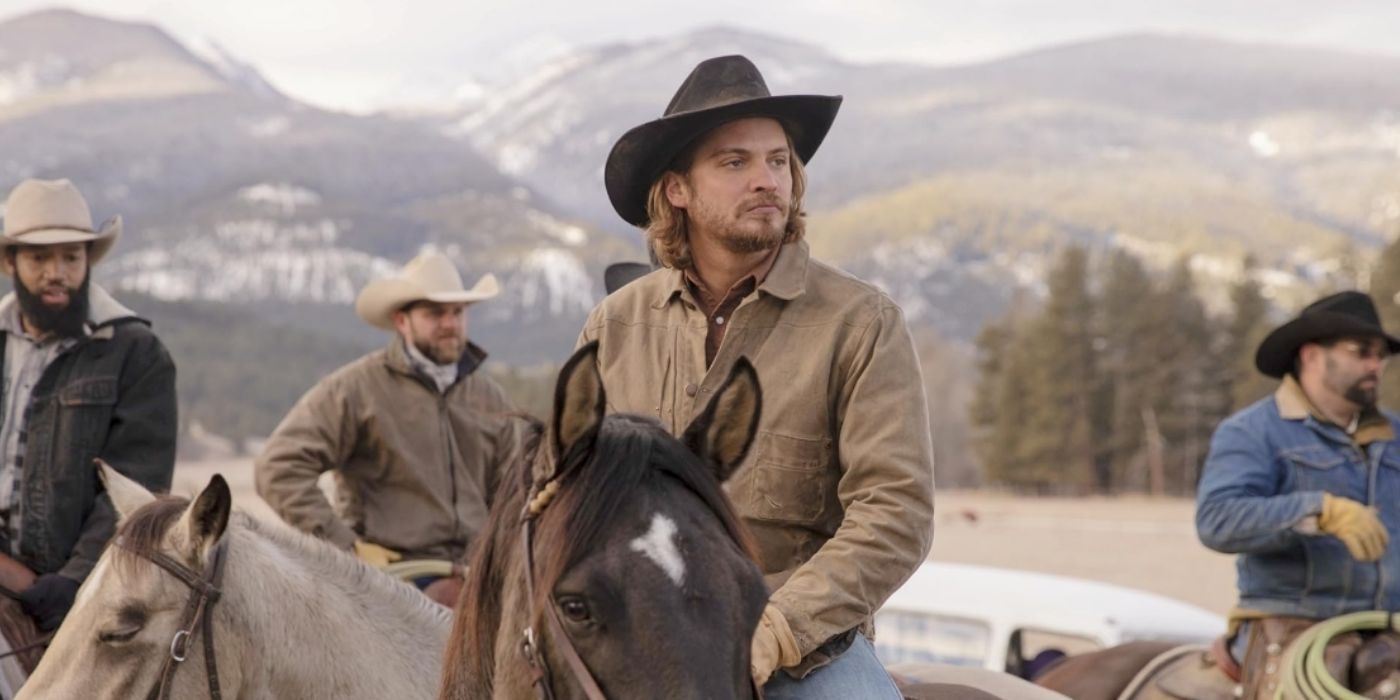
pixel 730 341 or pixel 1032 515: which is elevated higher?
pixel 730 341

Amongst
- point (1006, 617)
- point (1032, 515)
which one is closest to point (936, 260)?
point (1032, 515)

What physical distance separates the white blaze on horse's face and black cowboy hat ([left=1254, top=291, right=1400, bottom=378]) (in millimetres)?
4677

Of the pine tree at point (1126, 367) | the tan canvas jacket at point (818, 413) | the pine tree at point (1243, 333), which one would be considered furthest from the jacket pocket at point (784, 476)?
the pine tree at point (1126, 367)

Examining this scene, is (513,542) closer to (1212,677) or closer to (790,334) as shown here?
(790,334)

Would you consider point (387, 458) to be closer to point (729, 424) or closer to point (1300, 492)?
point (1300, 492)

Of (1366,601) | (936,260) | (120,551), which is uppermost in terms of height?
(120,551)

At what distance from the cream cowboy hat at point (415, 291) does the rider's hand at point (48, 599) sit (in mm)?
3091

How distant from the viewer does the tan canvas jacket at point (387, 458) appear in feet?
25.2

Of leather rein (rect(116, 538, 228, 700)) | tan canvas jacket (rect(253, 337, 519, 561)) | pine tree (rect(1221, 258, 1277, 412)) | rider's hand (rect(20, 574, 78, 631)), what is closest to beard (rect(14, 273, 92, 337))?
rider's hand (rect(20, 574, 78, 631))

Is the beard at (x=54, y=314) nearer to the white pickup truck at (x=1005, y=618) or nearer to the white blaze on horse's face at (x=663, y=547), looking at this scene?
the white blaze on horse's face at (x=663, y=547)

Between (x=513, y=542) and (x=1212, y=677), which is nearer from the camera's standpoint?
(x=513, y=542)

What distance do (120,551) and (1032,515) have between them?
1585 inches

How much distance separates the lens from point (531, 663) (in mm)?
2586

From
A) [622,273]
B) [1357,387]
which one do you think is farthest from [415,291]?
[1357,387]
